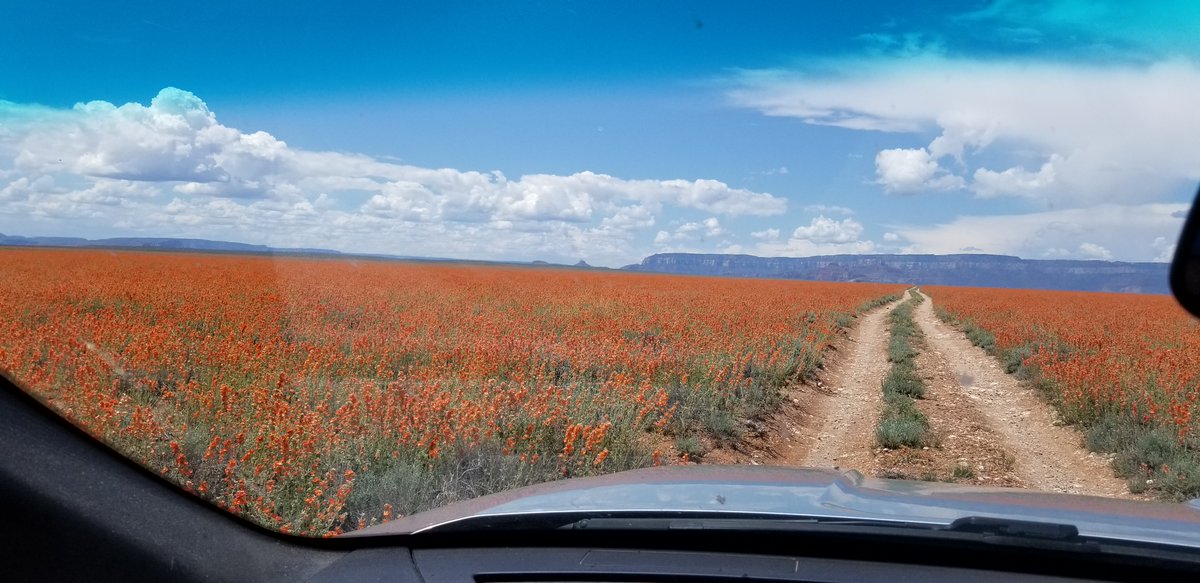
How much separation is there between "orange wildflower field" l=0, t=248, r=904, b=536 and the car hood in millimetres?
1129

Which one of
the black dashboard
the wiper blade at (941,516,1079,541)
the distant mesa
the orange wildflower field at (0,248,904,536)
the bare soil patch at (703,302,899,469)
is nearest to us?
the black dashboard

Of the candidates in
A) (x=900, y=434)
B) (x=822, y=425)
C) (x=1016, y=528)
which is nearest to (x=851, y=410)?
(x=822, y=425)

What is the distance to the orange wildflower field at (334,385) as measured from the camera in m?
4.09

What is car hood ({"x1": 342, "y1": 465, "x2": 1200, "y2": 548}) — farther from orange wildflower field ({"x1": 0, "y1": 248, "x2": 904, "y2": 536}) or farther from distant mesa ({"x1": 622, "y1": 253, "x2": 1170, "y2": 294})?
distant mesa ({"x1": 622, "y1": 253, "x2": 1170, "y2": 294})

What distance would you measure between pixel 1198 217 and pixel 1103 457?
6283 mm

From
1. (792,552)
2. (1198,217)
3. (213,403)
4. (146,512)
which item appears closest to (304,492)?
(213,403)

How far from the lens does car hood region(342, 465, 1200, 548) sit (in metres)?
2.67

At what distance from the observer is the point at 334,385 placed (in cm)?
631

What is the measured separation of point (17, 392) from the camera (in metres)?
2.38

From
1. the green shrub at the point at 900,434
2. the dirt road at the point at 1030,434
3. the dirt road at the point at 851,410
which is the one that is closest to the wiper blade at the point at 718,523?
the dirt road at the point at 1030,434

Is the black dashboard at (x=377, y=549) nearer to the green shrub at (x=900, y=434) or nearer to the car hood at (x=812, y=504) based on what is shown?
the car hood at (x=812, y=504)

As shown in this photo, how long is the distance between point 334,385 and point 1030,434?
24.1 ft

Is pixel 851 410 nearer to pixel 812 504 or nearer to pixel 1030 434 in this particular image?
pixel 1030 434

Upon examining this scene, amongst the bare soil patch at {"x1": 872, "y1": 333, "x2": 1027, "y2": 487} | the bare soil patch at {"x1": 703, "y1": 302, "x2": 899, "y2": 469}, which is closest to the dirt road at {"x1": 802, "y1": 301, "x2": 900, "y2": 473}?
the bare soil patch at {"x1": 703, "y1": 302, "x2": 899, "y2": 469}
